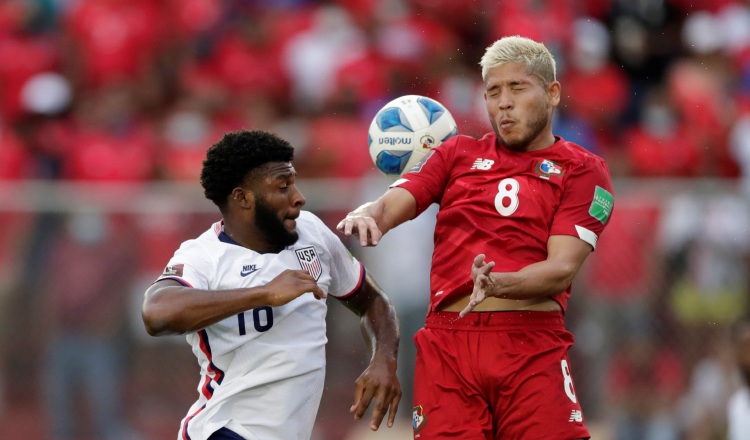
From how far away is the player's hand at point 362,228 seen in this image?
468 cm

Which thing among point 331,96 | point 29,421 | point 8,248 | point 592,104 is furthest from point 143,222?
point 592,104

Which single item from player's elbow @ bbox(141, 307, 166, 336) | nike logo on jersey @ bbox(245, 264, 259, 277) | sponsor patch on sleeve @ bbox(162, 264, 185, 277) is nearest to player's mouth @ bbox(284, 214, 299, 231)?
nike logo on jersey @ bbox(245, 264, 259, 277)

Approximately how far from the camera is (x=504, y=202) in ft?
16.5

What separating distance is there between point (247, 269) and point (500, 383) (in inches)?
46.5

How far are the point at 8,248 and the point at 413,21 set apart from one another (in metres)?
4.98

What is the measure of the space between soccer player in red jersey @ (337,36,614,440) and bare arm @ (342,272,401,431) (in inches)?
6.3

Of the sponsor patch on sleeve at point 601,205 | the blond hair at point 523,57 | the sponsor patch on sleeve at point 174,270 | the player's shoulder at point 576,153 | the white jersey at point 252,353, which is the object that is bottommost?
the white jersey at point 252,353

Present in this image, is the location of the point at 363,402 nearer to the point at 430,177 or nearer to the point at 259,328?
the point at 259,328

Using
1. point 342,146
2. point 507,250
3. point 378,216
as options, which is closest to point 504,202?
point 507,250

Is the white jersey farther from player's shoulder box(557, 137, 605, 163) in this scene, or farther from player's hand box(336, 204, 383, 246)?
player's shoulder box(557, 137, 605, 163)

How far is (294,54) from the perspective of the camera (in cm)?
1257

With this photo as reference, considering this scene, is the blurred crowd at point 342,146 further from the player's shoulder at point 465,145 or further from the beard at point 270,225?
the beard at point 270,225

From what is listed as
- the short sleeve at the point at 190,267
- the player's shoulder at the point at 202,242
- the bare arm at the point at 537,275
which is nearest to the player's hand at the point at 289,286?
the short sleeve at the point at 190,267

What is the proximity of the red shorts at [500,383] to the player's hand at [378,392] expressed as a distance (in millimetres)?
164
